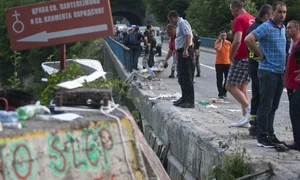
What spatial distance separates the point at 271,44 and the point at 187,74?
13.1ft

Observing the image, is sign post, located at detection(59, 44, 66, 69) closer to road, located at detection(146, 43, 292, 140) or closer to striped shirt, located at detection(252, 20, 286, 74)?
striped shirt, located at detection(252, 20, 286, 74)

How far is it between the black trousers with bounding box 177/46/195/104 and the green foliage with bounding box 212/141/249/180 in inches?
187

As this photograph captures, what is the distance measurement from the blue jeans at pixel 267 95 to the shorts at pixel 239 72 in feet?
4.61

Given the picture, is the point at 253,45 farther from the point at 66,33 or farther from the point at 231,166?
the point at 66,33

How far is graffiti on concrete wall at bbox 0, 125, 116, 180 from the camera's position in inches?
164

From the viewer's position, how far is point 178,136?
8625 millimetres

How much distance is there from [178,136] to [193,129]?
1.74 ft

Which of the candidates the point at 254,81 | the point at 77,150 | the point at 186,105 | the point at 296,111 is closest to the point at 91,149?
the point at 77,150

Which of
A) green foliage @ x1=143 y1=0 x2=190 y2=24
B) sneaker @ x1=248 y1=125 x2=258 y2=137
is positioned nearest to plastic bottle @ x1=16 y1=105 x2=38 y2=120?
sneaker @ x1=248 y1=125 x2=258 y2=137

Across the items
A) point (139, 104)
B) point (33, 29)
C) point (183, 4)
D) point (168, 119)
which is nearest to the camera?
point (33, 29)

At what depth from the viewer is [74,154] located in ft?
14.4

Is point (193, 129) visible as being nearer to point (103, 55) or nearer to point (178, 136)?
point (178, 136)

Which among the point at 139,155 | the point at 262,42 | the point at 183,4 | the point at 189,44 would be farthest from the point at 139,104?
the point at 183,4

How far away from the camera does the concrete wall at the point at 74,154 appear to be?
13.7 ft
